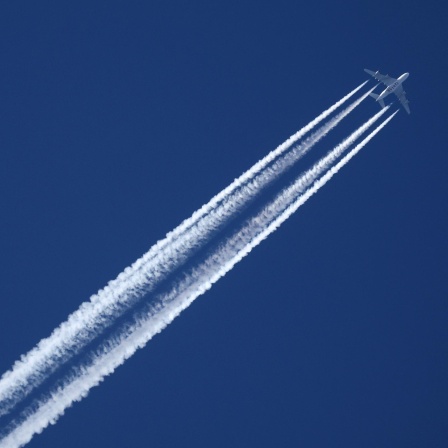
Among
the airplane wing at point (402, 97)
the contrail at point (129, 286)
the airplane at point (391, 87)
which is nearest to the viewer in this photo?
the contrail at point (129, 286)

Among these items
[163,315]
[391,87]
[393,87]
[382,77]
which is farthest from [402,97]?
[163,315]

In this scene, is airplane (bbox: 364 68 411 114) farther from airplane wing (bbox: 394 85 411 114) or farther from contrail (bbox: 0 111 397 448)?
contrail (bbox: 0 111 397 448)

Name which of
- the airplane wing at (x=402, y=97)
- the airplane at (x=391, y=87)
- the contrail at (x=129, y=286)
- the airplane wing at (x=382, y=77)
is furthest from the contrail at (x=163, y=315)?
the airplane wing at (x=402, y=97)

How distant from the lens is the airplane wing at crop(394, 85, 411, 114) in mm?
29206

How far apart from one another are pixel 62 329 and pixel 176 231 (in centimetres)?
456

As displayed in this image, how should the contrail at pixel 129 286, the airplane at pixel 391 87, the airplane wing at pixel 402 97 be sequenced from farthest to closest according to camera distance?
the airplane wing at pixel 402 97, the airplane at pixel 391 87, the contrail at pixel 129 286

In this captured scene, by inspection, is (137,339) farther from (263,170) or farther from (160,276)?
(263,170)

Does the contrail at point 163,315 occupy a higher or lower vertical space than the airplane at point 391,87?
lower

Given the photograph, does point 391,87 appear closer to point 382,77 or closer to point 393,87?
point 393,87

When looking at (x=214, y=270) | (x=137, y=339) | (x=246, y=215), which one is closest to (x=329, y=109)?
(x=246, y=215)

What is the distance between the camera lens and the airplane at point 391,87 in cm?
2847

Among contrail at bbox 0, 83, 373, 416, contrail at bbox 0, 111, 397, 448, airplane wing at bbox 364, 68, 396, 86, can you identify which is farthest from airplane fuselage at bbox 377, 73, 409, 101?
contrail at bbox 0, 111, 397, 448

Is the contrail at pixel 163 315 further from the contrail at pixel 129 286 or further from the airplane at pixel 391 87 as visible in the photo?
the airplane at pixel 391 87

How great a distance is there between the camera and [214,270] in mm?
21422
